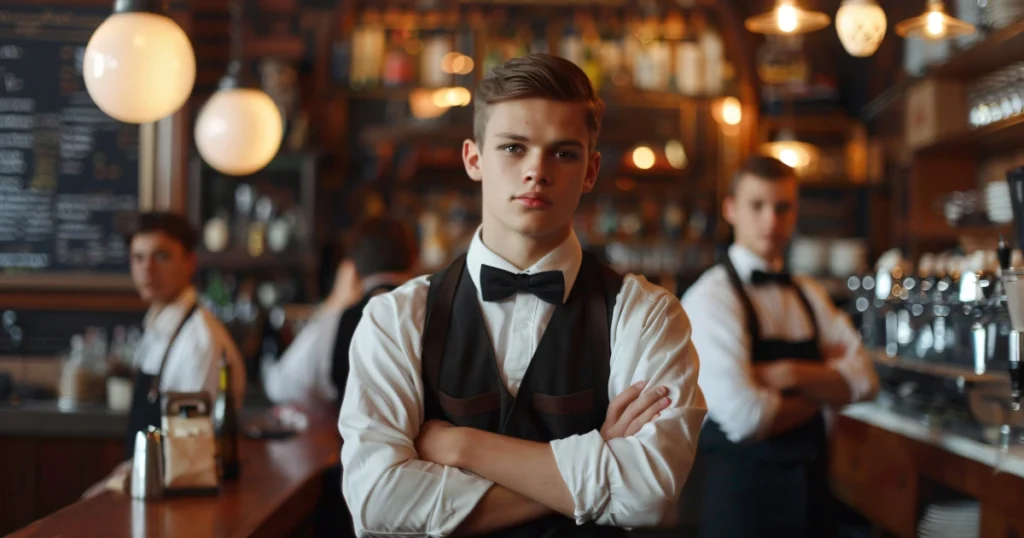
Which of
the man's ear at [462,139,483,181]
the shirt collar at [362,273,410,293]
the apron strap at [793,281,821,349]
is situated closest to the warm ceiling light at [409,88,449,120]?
the shirt collar at [362,273,410,293]

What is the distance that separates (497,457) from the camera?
168 cm

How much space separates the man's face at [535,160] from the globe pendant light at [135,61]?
48.4 inches

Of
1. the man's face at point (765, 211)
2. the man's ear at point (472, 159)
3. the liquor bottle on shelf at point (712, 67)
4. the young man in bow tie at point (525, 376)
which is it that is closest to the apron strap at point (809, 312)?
the man's face at point (765, 211)

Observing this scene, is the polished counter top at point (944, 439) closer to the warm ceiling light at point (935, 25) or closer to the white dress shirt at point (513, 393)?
the warm ceiling light at point (935, 25)

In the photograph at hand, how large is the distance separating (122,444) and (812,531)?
298 cm

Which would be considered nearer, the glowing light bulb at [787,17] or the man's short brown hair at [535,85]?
the man's short brown hair at [535,85]

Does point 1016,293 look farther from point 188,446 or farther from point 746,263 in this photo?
point 188,446

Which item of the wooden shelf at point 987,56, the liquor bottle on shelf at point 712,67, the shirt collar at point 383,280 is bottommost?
the shirt collar at point 383,280

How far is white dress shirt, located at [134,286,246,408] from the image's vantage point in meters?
3.13

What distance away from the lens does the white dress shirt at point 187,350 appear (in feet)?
10.3

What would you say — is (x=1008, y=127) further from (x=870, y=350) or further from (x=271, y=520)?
(x=271, y=520)

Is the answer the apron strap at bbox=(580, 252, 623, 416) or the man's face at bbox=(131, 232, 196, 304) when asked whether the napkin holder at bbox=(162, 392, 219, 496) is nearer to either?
the man's face at bbox=(131, 232, 196, 304)

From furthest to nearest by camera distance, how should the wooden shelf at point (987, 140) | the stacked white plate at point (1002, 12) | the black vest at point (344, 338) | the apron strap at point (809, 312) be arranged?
the wooden shelf at point (987, 140) → the stacked white plate at point (1002, 12) → the black vest at point (344, 338) → the apron strap at point (809, 312)

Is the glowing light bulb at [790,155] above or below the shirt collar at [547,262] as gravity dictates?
above
